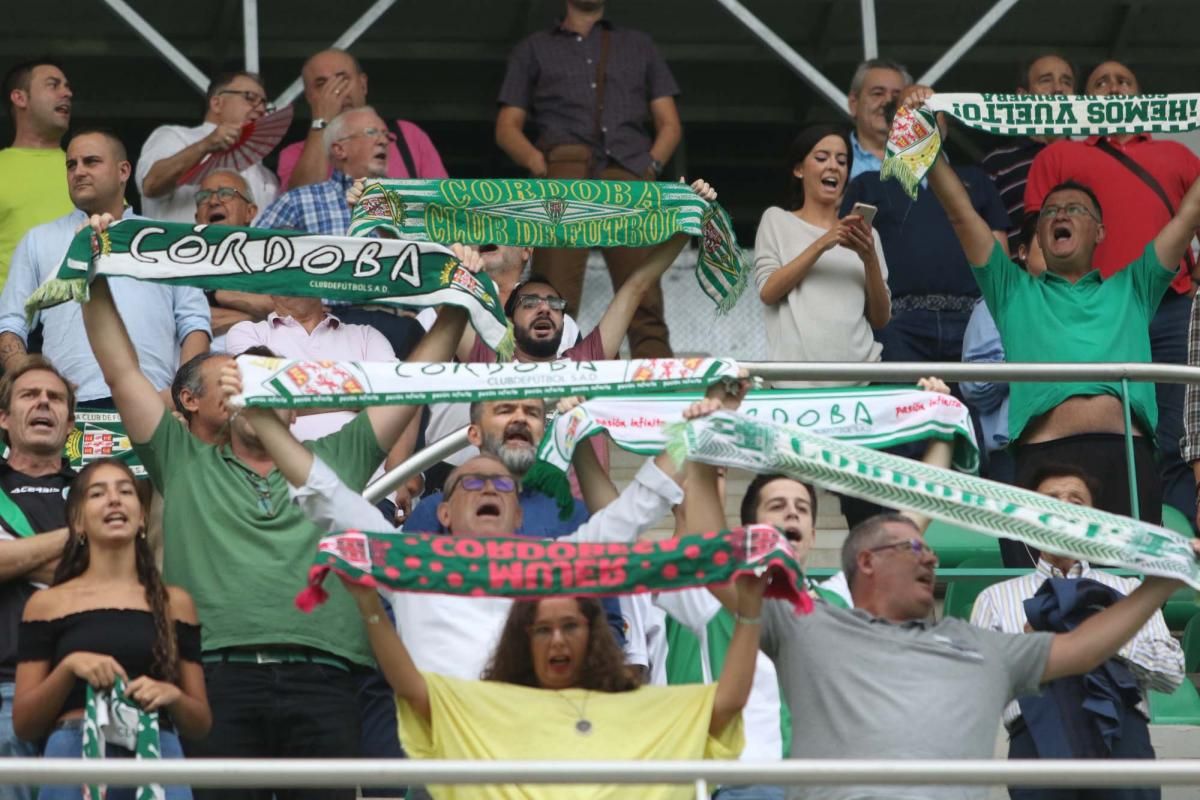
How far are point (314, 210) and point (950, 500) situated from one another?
13.2 ft

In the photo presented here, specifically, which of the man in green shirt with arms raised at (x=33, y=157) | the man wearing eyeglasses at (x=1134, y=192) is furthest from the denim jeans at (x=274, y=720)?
the man wearing eyeglasses at (x=1134, y=192)

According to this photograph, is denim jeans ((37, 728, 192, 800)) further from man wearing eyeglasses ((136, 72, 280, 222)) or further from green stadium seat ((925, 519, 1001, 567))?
man wearing eyeglasses ((136, 72, 280, 222))

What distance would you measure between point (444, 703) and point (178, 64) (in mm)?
6429

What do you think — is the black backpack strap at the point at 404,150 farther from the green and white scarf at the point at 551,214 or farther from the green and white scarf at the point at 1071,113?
the green and white scarf at the point at 1071,113

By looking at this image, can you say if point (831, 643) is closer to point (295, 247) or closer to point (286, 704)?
point (286, 704)

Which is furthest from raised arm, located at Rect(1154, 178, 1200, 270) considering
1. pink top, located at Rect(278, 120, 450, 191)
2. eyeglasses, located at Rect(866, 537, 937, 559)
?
pink top, located at Rect(278, 120, 450, 191)

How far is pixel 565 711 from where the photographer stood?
24.0 ft

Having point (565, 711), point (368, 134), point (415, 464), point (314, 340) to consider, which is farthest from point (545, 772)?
point (368, 134)

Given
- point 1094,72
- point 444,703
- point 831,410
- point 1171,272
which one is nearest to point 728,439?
point 444,703

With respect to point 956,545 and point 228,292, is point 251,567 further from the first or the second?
point 956,545

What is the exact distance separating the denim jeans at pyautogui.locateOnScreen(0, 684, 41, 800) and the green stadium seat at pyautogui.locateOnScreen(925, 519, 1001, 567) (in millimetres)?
4212

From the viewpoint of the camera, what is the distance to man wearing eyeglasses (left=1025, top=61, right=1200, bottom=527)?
11.0 metres

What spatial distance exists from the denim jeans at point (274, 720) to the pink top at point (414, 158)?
4.08 metres

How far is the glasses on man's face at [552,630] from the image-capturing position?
7.46 m
